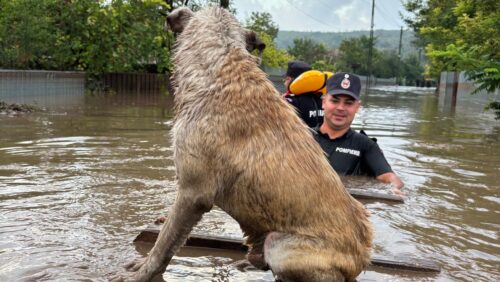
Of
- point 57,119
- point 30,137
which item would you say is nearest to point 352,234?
point 30,137

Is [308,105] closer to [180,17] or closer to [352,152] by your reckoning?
[352,152]

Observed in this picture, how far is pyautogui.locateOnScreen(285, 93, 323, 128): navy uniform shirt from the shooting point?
7355 mm

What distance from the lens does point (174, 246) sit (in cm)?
357

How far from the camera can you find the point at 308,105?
7.38m

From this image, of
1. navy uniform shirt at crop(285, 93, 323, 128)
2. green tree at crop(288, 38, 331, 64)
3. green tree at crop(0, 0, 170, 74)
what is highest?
green tree at crop(288, 38, 331, 64)

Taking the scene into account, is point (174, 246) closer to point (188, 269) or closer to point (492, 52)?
point (188, 269)

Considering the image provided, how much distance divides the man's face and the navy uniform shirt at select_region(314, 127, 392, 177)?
0.21 m

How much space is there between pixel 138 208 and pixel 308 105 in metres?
2.78

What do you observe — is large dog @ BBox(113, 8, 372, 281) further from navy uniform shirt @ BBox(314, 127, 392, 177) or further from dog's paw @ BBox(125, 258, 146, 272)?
navy uniform shirt @ BBox(314, 127, 392, 177)

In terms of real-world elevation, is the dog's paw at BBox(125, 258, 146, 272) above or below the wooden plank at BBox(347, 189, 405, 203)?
below

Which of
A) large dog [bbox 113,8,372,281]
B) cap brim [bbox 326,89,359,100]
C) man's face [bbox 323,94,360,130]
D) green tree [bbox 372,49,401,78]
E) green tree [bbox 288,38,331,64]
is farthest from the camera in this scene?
green tree [bbox 372,49,401,78]

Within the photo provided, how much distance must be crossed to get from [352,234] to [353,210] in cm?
18

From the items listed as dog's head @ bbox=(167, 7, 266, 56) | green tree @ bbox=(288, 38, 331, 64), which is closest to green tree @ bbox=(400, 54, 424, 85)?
green tree @ bbox=(288, 38, 331, 64)

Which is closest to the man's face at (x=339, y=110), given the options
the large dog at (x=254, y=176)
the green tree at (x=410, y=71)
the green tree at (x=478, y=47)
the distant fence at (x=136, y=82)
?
the large dog at (x=254, y=176)
